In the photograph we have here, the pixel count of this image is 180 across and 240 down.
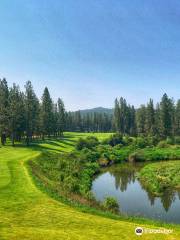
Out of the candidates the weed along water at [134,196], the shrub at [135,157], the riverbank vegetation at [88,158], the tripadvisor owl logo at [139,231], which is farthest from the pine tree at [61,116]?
the tripadvisor owl logo at [139,231]

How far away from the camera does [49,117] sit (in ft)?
310

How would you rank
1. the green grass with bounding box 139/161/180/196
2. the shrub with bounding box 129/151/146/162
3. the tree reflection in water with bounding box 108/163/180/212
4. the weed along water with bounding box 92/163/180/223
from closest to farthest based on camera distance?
the weed along water with bounding box 92/163/180/223 < the tree reflection in water with bounding box 108/163/180/212 < the green grass with bounding box 139/161/180/196 < the shrub with bounding box 129/151/146/162

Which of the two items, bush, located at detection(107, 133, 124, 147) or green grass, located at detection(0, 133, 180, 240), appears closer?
green grass, located at detection(0, 133, 180, 240)

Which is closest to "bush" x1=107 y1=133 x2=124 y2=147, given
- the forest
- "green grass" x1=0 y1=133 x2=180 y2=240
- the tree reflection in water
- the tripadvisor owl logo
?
the forest

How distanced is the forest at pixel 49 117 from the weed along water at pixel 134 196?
1008 inches

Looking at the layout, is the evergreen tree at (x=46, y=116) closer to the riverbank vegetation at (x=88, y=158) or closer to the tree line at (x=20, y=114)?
the tree line at (x=20, y=114)

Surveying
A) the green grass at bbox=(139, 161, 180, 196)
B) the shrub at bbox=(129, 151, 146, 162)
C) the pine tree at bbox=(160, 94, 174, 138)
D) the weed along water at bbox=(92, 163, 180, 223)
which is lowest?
the weed along water at bbox=(92, 163, 180, 223)

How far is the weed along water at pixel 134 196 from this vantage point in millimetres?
32969

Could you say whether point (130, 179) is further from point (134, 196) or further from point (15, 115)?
point (15, 115)

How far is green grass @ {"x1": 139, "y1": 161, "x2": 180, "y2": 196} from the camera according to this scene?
43.3 m

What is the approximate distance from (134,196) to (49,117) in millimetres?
57942

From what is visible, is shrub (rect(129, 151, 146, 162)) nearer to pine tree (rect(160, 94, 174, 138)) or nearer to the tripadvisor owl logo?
pine tree (rect(160, 94, 174, 138))

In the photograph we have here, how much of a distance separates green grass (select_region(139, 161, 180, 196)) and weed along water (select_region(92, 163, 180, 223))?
101 cm

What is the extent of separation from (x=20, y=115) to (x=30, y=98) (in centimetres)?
869
